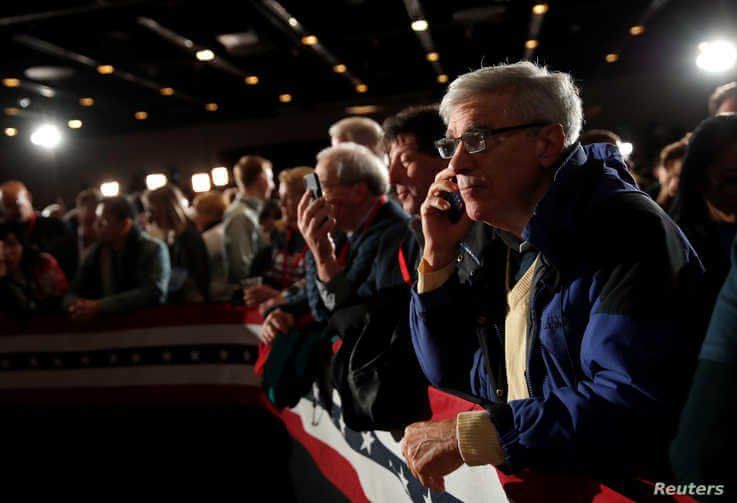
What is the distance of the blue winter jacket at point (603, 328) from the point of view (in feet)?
4.30

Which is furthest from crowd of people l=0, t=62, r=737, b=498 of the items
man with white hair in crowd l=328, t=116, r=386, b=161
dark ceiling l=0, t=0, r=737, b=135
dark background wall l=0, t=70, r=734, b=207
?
dark background wall l=0, t=70, r=734, b=207

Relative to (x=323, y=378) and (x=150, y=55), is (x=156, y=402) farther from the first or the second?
(x=150, y=55)

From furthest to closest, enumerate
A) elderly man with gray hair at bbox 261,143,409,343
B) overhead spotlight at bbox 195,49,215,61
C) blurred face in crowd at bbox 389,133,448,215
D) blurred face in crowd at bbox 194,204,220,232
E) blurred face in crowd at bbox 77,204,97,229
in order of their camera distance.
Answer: overhead spotlight at bbox 195,49,215,61 < blurred face in crowd at bbox 77,204,97,229 < blurred face in crowd at bbox 194,204,220,232 < elderly man with gray hair at bbox 261,143,409,343 < blurred face in crowd at bbox 389,133,448,215

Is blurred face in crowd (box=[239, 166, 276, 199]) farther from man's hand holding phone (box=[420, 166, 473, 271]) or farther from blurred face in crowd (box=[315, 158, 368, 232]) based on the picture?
man's hand holding phone (box=[420, 166, 473, 271])

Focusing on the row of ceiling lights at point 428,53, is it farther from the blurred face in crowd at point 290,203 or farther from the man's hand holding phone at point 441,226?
the man's hand holding phone at point 441,226

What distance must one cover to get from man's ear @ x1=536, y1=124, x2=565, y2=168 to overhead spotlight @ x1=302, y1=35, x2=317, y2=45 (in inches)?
400

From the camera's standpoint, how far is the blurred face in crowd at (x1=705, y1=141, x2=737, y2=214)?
2512 mm

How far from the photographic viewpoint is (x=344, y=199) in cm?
314

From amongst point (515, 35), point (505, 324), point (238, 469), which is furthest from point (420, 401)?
point (515, 35)

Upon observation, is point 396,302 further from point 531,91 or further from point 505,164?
point 531,91

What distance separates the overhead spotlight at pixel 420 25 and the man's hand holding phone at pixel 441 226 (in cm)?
919

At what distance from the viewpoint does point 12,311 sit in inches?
208

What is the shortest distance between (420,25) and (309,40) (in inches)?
81.4

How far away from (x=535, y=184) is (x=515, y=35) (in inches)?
436
